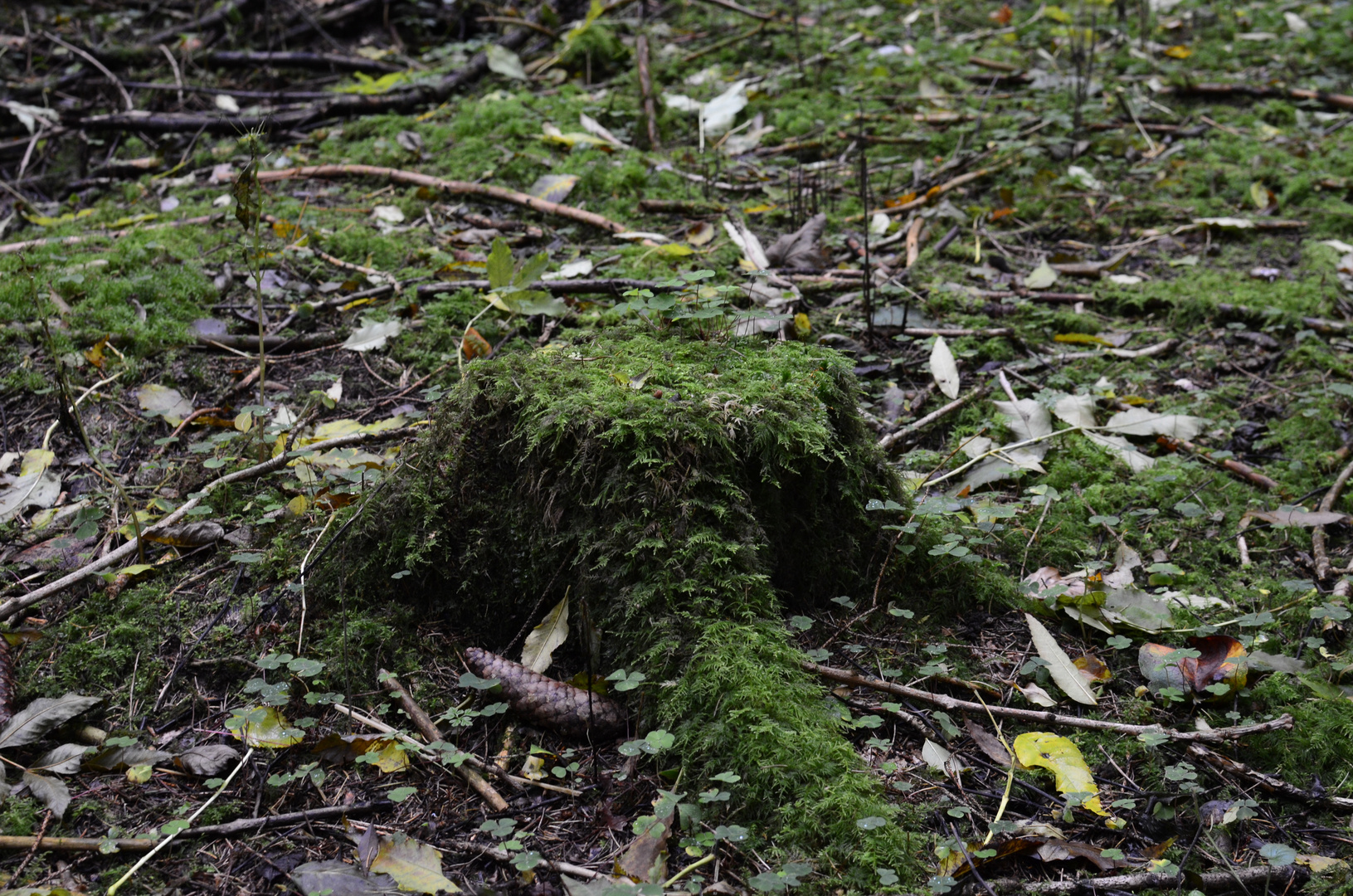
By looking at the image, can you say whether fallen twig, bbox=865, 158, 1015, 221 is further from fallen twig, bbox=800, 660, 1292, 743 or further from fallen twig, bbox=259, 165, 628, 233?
fallen twig, bbox=800, 660, 1292, 743

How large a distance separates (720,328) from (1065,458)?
1.29 meters

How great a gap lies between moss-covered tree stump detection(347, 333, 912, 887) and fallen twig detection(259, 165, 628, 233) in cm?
201

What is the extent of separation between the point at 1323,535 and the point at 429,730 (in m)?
2.56

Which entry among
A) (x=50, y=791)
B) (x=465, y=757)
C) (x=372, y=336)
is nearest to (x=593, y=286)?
(x=372, y=336)

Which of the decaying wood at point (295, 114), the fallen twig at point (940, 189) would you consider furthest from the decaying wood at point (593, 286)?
the decaying wood at point (295, 114)

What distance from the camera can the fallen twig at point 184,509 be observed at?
2.26m

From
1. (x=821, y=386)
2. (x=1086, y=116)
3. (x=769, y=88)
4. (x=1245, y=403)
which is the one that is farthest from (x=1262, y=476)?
(x=769, y=88)

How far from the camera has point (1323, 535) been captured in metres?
2.70

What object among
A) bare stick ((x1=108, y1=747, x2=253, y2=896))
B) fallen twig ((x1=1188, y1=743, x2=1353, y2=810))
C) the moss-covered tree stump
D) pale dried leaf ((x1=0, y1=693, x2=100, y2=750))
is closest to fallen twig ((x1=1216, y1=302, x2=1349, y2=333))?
the moss-covered tree stump

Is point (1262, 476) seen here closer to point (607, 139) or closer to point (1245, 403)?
point (1245, 403)

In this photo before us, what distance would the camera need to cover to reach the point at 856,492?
7.70 feet

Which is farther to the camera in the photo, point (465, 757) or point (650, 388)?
point (650, 388)

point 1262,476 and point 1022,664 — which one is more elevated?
point 1022,664

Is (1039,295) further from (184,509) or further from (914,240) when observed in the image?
(184,509)
